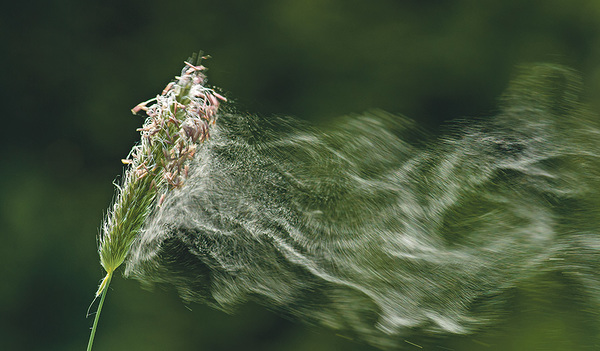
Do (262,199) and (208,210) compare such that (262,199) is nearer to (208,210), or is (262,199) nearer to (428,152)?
(208,210)

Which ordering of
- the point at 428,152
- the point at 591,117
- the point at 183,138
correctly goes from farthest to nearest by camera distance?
the point at 591,117 < the point at 428,152 < the point at 183,138

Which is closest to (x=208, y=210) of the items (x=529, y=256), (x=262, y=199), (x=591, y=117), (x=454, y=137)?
(x=262, y=199)

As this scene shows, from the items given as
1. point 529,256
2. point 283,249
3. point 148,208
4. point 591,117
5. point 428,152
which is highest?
point 591,117

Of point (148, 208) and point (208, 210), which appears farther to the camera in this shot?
point (208, 210)

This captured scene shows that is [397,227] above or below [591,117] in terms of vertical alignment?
below

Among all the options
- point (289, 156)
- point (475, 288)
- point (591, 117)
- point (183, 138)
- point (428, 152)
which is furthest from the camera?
point (591, 117)

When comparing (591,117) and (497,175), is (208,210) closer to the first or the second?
(497,175)

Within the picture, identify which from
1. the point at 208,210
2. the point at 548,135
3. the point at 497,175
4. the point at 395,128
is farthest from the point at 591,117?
the point at 208,210
